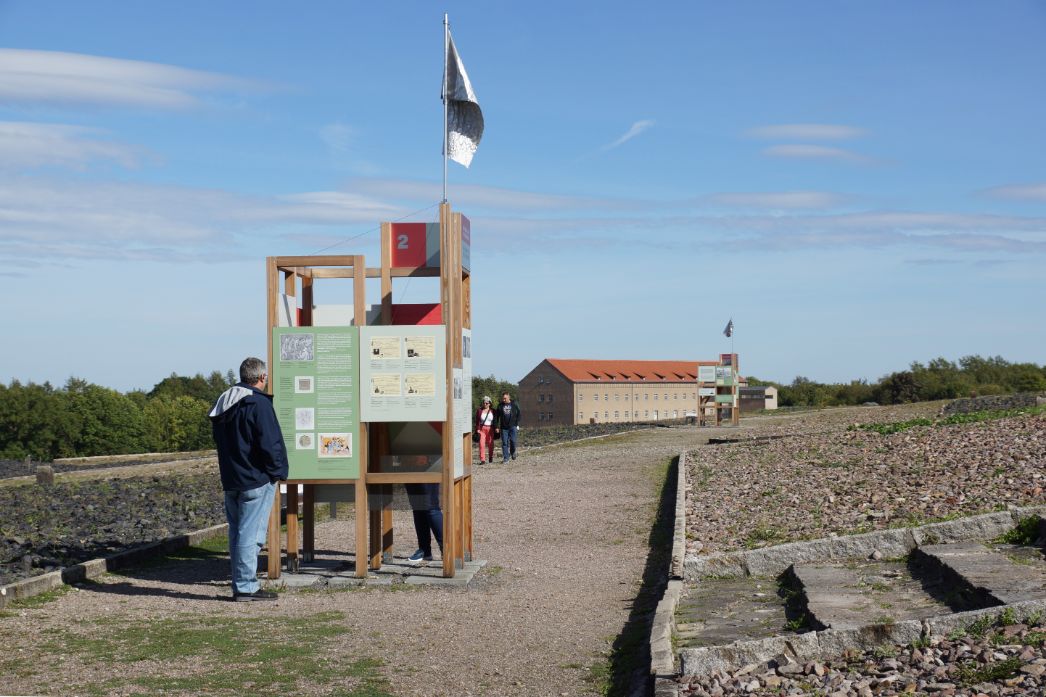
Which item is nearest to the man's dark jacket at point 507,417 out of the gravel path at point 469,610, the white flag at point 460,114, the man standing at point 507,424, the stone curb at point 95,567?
the man standing at point 507,424

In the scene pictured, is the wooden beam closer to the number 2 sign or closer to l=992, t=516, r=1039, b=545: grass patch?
the number 2 sign

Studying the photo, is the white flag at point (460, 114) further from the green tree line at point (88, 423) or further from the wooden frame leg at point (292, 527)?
the green tree line at point (88, 423)

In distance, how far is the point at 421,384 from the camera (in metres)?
11.1

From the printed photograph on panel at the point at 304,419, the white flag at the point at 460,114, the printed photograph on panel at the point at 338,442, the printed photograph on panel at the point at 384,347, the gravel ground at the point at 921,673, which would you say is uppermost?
the white flag at the point at 460,114

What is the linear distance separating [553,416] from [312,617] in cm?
11249

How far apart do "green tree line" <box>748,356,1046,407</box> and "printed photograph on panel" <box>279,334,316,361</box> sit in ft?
217

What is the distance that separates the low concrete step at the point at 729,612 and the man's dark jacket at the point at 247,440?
3.82 meters

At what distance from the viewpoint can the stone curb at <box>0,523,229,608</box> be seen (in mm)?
9766

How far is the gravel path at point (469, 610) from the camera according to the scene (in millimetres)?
7102

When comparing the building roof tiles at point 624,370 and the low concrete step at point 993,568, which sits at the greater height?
the building roof tiles at point 624,370

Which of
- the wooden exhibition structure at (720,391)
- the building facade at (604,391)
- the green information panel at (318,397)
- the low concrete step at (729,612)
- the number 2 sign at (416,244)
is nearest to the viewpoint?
the low concrete step at (729,612)

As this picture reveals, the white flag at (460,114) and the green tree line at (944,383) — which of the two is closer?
the white flag at (460,114)

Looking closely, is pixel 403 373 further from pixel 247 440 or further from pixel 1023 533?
pixel 1023 533

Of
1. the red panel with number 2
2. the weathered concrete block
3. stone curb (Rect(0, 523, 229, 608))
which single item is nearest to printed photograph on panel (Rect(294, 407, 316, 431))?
the red panel with number 2
